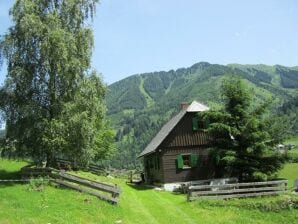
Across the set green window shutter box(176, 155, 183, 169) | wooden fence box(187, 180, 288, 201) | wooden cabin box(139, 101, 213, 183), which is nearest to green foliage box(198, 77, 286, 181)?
wooden fence box(187, 180, 288, 201)

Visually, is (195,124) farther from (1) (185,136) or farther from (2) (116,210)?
(2) (116,210)

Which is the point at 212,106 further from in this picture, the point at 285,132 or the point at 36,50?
the point at 36,50

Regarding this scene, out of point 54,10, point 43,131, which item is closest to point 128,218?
point 43,131

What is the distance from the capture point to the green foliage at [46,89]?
29938 millimetres

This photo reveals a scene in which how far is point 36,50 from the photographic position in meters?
31.1

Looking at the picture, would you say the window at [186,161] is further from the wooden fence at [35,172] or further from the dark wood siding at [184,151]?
the wooden fence at [35,172]

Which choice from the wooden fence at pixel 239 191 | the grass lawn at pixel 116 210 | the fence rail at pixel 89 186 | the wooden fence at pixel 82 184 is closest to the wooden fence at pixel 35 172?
the wooden fence at pixel 82 184

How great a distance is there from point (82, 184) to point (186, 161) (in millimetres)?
17333

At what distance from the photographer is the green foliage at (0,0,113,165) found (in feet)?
98.2

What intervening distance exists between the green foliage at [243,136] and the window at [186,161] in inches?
138

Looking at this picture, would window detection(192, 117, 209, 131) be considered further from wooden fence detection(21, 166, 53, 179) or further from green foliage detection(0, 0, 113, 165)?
wooden fence detection(21, 166, 53, 179)

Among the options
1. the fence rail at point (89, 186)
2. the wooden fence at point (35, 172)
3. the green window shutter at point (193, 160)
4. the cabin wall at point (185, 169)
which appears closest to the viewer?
the fence rail at point (89, 186)

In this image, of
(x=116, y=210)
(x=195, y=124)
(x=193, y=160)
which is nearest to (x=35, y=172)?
(x=116, y=210)

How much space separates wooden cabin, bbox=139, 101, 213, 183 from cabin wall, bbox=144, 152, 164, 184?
65cm
